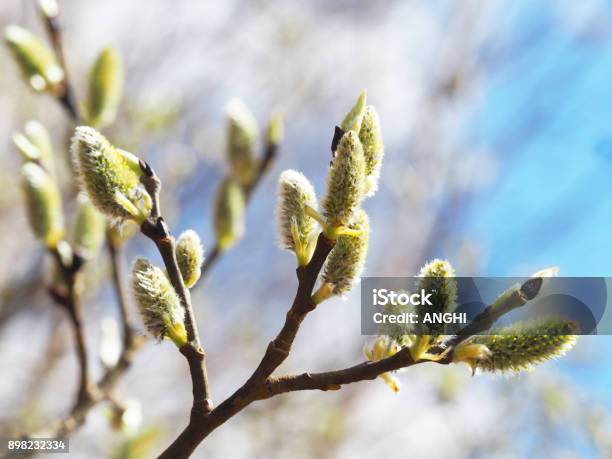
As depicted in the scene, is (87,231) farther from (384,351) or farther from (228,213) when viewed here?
(384,351)

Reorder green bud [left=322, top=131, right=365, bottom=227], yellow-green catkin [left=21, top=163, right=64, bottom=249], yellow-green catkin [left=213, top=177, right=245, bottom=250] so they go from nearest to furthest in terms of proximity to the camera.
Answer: green bud [left=322, top=131, right=365, bottom=227] < yellow-green catkin [left=21, top=163, right=64, bottom=249] < yellow-green catkin [left=213, top=177, right=245, bottom=250]

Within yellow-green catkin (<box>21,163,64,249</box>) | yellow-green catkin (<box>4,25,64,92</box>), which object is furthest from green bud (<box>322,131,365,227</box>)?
yellow-green catkin (<box>4,25,64,92</box>)

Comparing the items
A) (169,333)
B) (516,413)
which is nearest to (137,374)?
(516,413)

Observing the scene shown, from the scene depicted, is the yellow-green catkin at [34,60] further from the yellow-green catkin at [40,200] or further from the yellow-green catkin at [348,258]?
the yellow-green catkin at [348,258]

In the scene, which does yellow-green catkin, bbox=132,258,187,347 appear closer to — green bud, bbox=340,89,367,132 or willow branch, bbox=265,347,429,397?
willow branch, bbox=265,347,429,397

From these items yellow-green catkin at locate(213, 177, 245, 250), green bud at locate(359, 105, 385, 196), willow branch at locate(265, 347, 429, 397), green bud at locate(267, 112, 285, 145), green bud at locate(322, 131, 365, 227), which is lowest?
willow branch at locate(265, 347, 429, 397)

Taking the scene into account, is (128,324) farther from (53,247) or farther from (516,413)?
(516,413)

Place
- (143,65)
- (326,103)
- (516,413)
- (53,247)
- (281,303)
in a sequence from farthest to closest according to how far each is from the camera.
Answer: (326,103), (281,303), (143,65), (516,413), (53,247)
